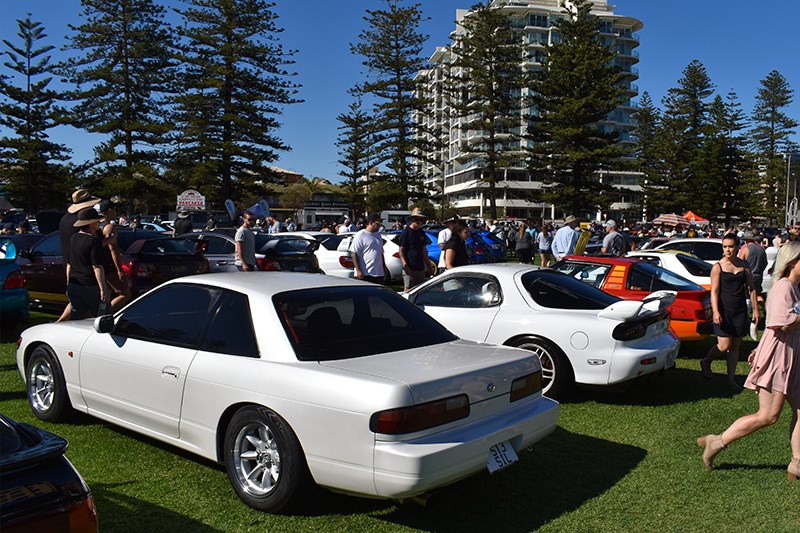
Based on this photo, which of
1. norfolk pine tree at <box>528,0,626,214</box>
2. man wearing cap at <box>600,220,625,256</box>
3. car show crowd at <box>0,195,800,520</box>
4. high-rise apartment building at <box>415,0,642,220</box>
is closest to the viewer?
car show crowd at <box>0,195,800,520</box>

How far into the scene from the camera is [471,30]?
51844mm

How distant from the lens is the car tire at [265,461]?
3.93 metres

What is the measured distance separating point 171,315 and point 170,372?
539mm

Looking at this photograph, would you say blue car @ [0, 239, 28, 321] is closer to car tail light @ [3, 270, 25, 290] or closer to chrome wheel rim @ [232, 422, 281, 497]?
car tail light @ [3, 270, 25, 290]

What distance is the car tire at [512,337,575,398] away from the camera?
6.67 m

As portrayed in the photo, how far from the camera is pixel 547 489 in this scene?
464 cm

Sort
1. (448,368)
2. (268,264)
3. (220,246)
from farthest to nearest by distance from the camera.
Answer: (220,246) → (268,264) → (448,368)

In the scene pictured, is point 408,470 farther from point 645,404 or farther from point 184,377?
point 645,404

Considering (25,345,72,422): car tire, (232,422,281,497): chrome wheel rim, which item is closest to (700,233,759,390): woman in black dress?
(232,422,281,497): chrome wheel rim

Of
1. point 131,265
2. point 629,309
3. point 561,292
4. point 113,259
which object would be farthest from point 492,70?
point 629,309

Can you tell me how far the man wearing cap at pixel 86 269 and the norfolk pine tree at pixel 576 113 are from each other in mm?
43803

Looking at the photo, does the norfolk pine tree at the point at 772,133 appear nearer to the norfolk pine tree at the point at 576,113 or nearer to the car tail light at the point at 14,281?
the norfolk pine tree at the point at 576,113

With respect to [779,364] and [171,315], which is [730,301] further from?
[171,315]

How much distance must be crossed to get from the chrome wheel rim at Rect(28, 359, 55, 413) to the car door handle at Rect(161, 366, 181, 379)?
1.61 metres
